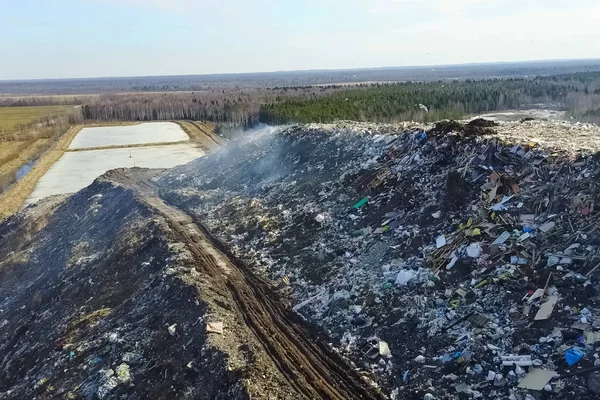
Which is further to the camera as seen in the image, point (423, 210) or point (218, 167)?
point (218, 167)

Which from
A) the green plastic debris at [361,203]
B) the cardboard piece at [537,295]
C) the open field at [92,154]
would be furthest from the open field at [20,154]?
the cardboard piece at [537,295]

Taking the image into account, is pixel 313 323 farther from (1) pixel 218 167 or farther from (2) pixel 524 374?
(1) pixel 218 167

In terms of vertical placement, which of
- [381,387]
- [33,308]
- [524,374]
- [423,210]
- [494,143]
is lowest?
[33,308]

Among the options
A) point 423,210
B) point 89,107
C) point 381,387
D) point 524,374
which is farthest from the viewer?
point 89,107

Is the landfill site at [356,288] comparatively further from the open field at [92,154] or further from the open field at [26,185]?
the open field at [92,154]

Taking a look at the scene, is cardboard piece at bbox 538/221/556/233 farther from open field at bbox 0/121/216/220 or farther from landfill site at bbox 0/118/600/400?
open field at bbox 0/121/216/220

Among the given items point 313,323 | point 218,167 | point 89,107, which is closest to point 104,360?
point 313,323
